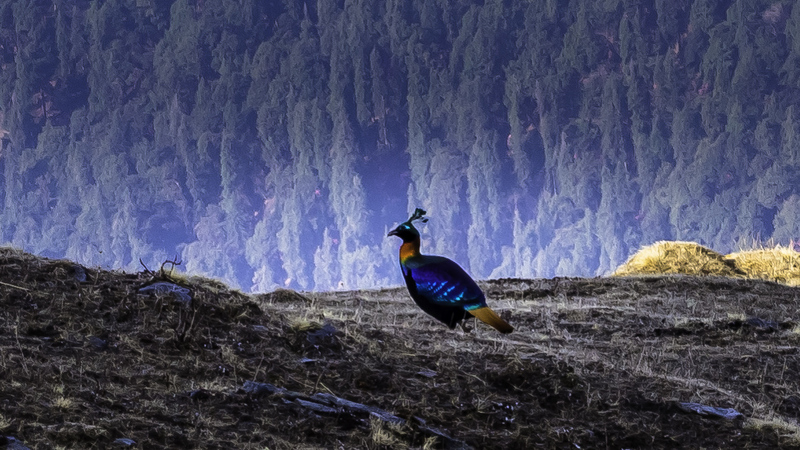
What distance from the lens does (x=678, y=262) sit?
19.3 metres

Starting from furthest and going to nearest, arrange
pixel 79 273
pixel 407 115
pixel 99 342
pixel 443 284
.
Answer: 1. pixel 407 115
2. pixel 79 273
3. pixel 443 284
4. pixel 99 342

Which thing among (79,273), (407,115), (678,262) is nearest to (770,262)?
(678,262)

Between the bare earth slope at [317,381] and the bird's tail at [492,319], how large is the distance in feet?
1.29

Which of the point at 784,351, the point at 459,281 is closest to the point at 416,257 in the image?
the point at 459,281

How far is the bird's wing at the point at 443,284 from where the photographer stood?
25.5ft

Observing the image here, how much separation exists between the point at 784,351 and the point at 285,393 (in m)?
5.90

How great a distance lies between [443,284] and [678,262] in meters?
12.4

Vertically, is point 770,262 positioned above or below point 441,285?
above

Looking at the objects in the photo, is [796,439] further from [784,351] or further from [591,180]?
[591,180]

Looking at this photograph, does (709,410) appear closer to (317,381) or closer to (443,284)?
(443,284)

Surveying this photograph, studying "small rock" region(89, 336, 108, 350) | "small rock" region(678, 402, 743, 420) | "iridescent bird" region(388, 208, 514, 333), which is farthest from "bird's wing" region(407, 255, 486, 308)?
"small rock" region(89, 336, 108, 350)

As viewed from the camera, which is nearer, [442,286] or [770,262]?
[442,286]

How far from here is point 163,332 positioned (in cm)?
762

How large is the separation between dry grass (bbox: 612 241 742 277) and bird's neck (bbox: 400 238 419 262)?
37.3ft
